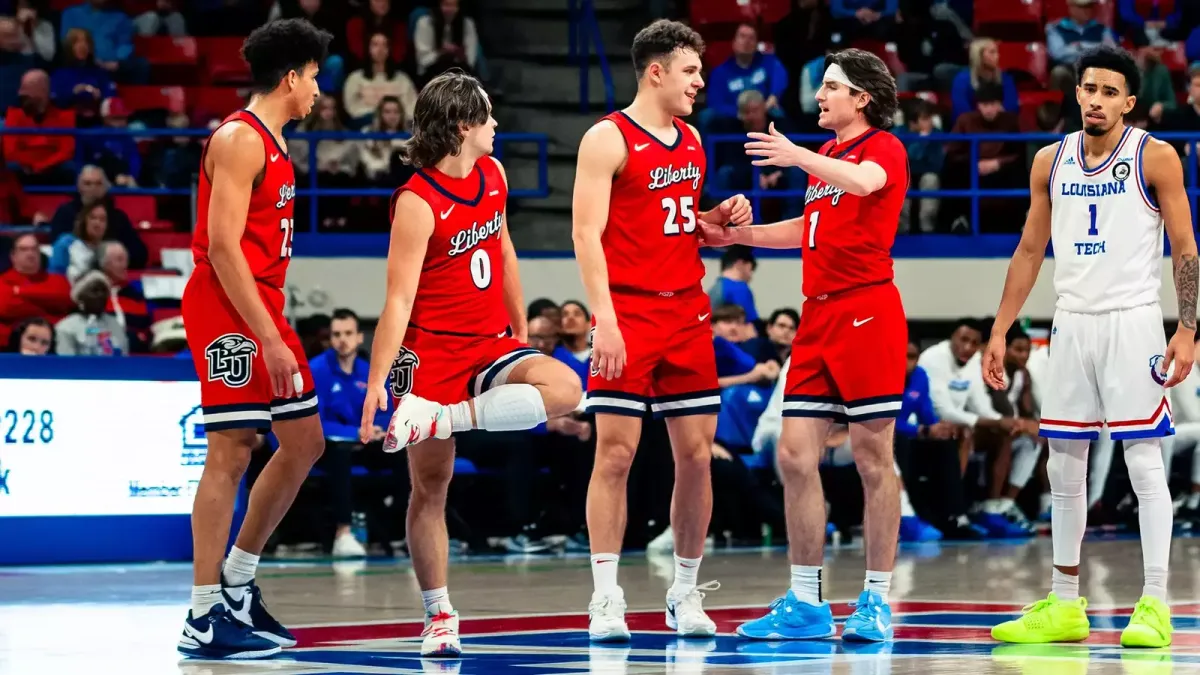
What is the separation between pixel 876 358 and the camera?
23.5 feet

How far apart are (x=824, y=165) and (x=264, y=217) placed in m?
2.09

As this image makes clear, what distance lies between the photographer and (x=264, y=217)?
22.2 feet

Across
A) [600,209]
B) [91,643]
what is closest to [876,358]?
[600,209]

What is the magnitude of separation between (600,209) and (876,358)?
1225 millimetres

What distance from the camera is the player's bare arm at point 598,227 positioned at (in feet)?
22.7

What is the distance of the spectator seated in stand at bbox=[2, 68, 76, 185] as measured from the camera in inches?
635

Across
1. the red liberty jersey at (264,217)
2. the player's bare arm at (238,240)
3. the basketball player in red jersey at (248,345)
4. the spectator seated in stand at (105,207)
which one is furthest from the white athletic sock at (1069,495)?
the spectator seated in stand at (105,207)

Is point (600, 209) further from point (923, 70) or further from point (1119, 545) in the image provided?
point (923, 70)

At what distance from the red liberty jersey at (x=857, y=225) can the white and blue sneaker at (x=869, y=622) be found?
1.22 meters

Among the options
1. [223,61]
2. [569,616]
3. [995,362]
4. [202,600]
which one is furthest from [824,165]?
[223,61]

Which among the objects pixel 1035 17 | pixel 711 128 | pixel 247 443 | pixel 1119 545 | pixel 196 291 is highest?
pixel 1035 17

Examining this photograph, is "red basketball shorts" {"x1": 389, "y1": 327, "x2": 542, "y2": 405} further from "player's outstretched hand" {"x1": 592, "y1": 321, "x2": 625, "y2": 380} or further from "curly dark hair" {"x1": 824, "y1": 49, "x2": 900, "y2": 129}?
"curly dark hair" {"x1": 824, "y1": 49, "x2": 900, "y2": 129}

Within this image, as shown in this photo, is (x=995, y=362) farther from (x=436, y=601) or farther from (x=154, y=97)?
(x=154, y=97)

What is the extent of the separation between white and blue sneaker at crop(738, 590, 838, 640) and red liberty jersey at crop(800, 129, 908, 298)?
48.5 inches
